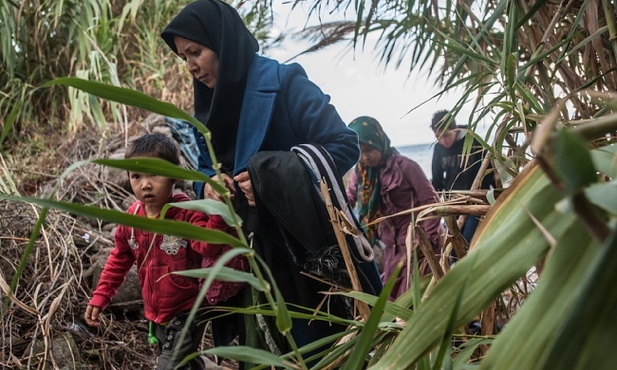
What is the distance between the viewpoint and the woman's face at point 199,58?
1966 mm

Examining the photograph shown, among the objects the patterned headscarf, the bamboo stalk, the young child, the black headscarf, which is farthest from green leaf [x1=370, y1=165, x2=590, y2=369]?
the patterned headscarf

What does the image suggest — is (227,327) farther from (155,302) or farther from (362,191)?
(362,191)

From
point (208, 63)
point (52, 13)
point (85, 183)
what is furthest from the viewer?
point (52, 13)

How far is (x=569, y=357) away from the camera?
511 mm

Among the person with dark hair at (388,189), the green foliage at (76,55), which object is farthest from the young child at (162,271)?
the green foliage at (76,55)

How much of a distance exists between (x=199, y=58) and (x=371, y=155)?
1.97 meters

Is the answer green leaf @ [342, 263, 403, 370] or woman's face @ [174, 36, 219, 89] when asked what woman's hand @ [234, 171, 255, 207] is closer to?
woman's face @ [174, 36, 219, 89]

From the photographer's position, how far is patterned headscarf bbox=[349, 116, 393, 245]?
3804 mm

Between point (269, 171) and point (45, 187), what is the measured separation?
278 centimetres

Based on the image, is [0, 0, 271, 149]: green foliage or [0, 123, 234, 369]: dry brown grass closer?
[0, 123, 234, 369]: dry brown grass

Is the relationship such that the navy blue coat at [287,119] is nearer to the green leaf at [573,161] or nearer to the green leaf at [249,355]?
the green leaf at [249,355]

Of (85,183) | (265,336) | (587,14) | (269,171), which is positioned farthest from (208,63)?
(85,183)

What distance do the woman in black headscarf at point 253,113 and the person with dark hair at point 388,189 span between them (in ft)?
5.93

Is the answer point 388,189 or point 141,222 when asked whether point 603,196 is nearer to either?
point 141,222
